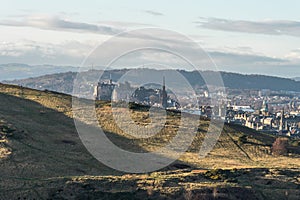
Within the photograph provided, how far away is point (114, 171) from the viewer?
91.4m

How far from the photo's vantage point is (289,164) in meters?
112

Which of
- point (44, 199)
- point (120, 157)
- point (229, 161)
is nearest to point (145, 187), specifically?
point (44, 199)

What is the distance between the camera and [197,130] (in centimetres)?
13538

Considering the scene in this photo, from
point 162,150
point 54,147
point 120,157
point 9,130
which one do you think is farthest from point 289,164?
point 9,130

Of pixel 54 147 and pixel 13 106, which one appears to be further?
pixel 13 106

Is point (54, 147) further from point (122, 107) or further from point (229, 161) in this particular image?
point (122, 107)

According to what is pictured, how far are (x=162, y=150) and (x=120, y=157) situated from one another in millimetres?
14457

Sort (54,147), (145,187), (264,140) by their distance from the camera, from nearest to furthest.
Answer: (145,187) → (54,147) → (264,140)

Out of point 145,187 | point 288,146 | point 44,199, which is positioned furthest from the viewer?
point 288,146

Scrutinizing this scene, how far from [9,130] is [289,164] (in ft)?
175

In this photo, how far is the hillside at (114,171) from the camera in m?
72.4

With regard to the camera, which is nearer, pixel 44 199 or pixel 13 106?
pixel 44 199

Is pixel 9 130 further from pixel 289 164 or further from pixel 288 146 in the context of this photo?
pixel 288 146

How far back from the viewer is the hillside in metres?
72.4
